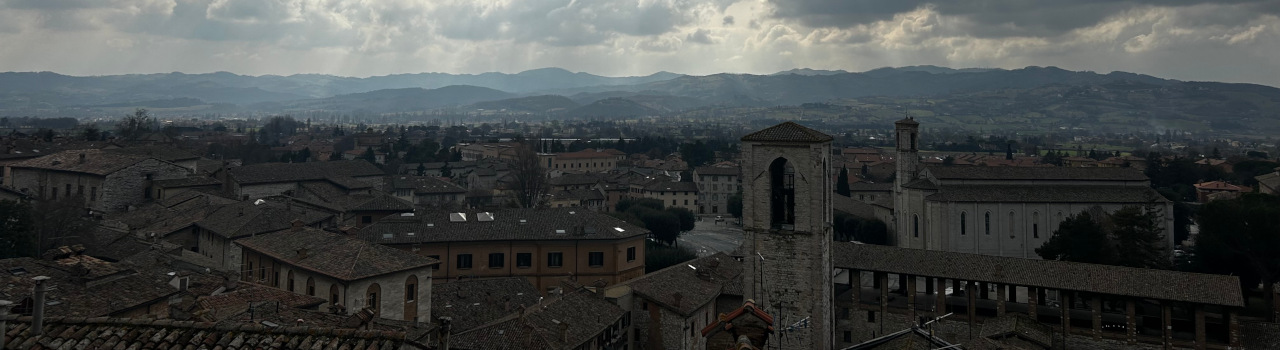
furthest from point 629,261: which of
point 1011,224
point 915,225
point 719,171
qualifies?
point 719,171

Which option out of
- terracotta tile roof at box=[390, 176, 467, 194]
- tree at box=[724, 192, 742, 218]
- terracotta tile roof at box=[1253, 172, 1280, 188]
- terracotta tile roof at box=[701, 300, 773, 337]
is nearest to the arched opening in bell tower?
terracotta tile roof at box=[701, 300, 773, 337]

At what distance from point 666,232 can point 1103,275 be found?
2847cm

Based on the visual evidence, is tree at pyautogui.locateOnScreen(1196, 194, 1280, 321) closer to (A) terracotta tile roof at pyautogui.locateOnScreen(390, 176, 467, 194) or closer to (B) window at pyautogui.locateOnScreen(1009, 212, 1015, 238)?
(B) window at pyautogui.locateOnScreen(1009, 212, 1015, 238)

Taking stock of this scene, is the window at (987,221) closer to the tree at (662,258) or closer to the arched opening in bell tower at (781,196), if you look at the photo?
the tree at (662,258)

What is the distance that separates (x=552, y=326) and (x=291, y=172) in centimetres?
3893

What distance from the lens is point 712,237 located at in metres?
55.3

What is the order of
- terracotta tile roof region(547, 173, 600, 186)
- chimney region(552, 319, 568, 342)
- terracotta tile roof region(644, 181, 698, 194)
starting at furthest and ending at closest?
terracotta tile roof region(547, 173, 600, 186) < terracotta tile roof region(644, 181, 698, 194) < chimney region(552, 319, 568, 342)

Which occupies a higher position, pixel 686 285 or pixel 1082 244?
pixel 1082 244

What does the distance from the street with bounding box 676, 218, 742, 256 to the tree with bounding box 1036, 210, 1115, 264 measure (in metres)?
18.3

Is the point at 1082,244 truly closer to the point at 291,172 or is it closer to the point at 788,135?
the point at 788,135

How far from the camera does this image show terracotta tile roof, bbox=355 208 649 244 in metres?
31.2

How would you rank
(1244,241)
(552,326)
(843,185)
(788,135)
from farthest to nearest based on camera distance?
(843,185) → (1244,241) → (552,326) → (788,135)

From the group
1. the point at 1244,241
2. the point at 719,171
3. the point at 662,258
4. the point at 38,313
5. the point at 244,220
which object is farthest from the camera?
the point at 719,171

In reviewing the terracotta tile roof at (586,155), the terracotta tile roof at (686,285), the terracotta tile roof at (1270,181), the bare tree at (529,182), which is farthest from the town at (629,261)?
the terracotta tile roof at (586,155)
